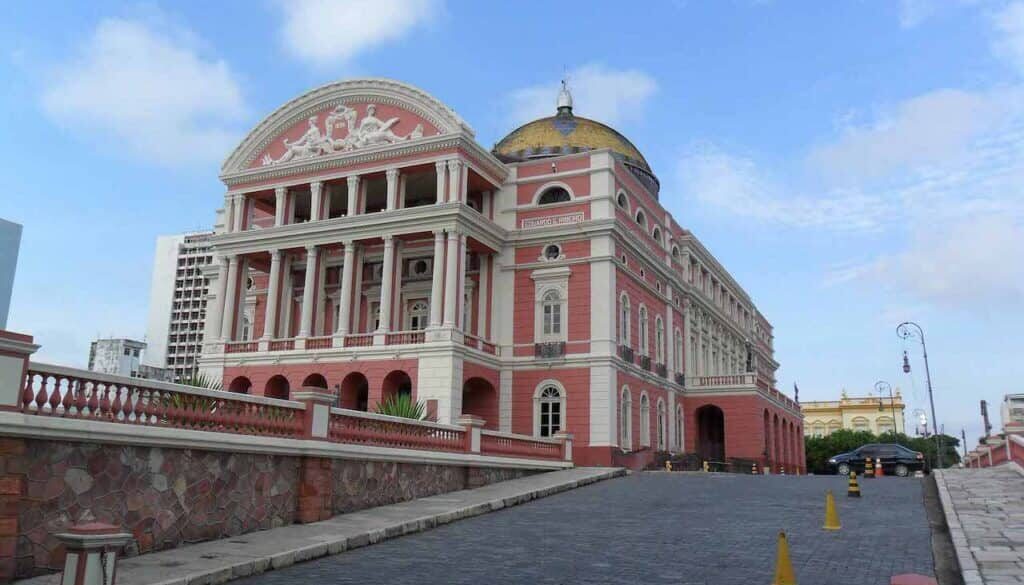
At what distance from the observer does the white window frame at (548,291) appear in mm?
33000

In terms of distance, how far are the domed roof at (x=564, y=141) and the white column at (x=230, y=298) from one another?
12928 mm

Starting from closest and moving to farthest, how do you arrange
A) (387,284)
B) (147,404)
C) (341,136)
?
(147,404), (387,284), (341,136)

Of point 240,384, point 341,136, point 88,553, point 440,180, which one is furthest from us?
point 341,136

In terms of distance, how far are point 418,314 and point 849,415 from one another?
264ft

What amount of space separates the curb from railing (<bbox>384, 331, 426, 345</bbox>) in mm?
11702

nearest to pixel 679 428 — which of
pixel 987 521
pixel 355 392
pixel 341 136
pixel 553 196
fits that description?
pixel 553 196

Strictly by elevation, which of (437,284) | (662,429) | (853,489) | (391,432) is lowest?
(853,489)

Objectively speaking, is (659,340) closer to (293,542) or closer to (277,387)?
(277,387)

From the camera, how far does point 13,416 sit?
10203 millimetres

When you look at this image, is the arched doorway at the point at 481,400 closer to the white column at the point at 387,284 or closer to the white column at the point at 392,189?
the white column at the point at 387,284

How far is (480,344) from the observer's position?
3231 cm

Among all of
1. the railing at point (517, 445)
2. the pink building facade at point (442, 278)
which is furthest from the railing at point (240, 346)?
the railing at point (517, 445)

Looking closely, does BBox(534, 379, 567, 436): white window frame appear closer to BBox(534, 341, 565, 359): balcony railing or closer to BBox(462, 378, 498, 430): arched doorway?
BBox(534, 341, 565, 359): balcony railing

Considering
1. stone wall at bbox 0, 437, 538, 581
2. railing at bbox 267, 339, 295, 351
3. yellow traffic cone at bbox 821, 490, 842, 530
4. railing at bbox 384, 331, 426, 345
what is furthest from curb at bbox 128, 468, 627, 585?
railing at bbox 267, 339, 295, 351
